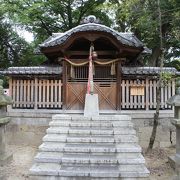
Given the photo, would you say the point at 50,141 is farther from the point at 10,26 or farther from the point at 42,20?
the point at 10,26

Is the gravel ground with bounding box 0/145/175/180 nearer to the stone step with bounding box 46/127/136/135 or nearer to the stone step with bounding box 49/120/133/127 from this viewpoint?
the stone step with bounding box 46/127/136/135

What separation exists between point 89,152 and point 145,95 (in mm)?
4635

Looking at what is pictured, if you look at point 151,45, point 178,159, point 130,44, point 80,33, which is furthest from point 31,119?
point 151,45

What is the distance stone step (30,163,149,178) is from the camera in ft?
23.3

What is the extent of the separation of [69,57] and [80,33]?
5.09 ft

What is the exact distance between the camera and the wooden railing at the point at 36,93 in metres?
12.0

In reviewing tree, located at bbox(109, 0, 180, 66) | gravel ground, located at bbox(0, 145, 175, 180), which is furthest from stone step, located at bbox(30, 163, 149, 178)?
tree, located at bbox(109, 0, 180, 66)

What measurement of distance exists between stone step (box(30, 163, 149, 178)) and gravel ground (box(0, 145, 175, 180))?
395 mm

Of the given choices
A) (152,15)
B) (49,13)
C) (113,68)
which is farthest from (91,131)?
(49,13)

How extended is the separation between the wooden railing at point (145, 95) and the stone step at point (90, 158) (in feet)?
13.3

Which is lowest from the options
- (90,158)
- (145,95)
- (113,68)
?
(90,158)

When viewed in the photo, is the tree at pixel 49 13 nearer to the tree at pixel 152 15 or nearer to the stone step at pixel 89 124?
the tree at pixel 152 15

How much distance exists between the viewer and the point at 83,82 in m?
12.6

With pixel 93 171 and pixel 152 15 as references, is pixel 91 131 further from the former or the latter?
pixel 152 15
